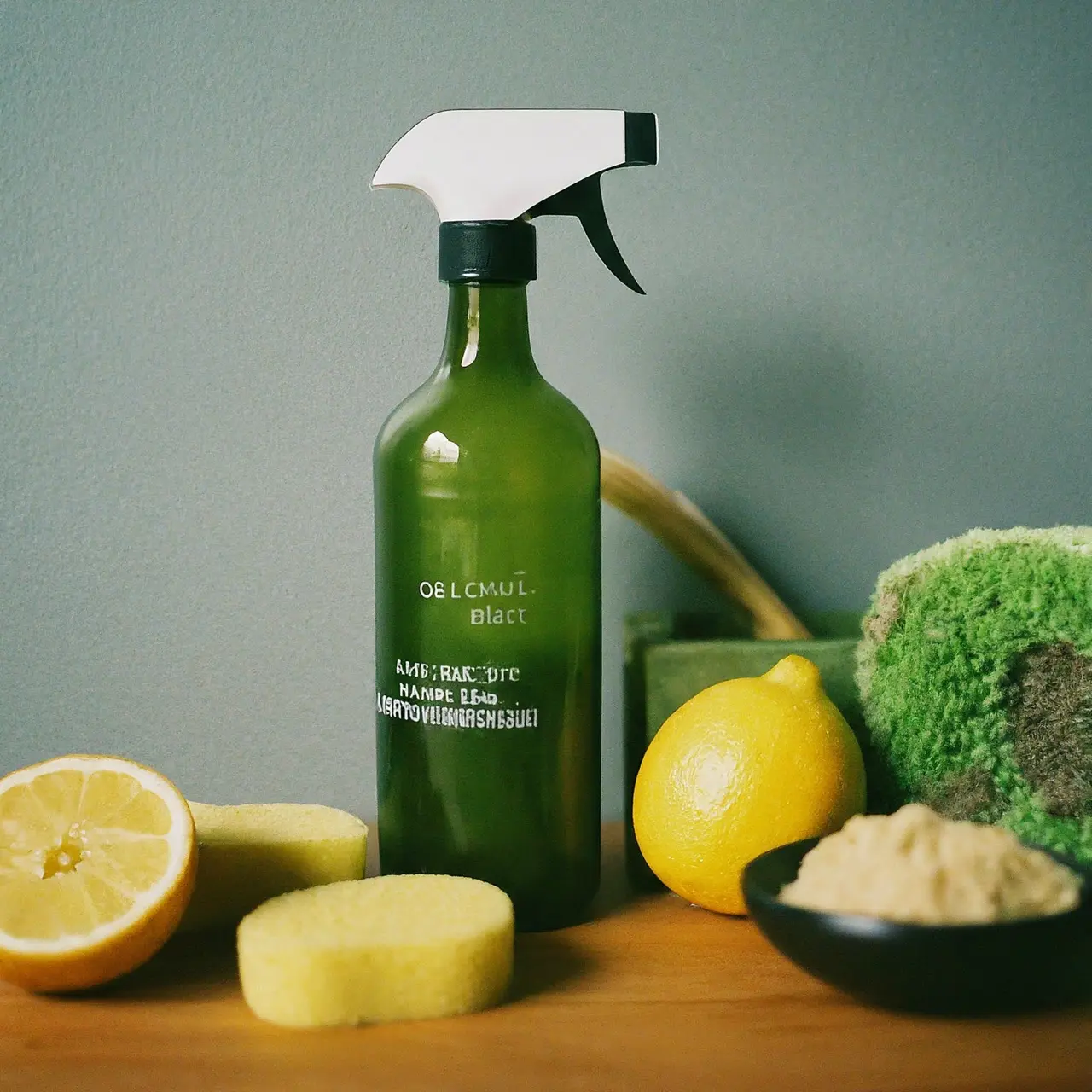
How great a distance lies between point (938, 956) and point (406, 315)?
481 mm

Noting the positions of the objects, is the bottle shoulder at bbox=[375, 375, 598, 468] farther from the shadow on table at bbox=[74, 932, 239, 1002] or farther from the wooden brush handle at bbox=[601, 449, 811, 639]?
the shadow on table at bbox=[74, 932, 239, 1002]

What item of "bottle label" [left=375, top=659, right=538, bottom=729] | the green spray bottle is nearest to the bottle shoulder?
the green spray bottle

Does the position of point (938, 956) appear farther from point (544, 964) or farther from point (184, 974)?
point (184, 974)

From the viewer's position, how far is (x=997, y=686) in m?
0.58

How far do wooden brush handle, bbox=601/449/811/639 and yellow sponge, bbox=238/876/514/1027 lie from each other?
268 mm

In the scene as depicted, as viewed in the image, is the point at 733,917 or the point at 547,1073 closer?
the point at 547,1073

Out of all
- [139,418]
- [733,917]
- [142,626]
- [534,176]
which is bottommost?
[733,917]

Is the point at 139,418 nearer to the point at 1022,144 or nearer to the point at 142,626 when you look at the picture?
the point at 142,626

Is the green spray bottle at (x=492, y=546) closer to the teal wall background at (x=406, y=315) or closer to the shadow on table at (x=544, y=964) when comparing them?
the shadow on table at (x=544, y=964)

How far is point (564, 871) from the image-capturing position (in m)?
0.60

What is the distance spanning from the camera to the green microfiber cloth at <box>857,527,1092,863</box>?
0.57 m

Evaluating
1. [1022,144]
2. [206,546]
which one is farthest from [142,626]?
[1022,144]

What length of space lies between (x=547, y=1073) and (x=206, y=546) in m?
0.42

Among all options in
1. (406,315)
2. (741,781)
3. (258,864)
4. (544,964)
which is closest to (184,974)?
(258,864)
